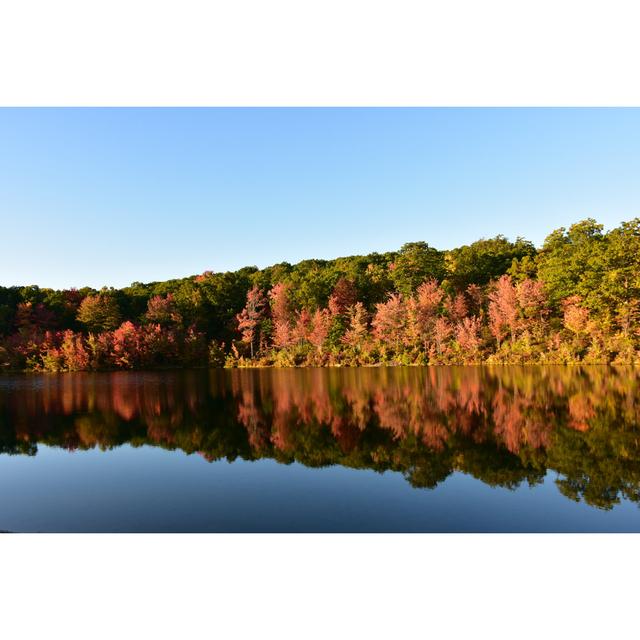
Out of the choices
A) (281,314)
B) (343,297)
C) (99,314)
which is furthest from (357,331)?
(99,314)

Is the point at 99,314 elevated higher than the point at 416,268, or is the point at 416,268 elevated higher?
the point at 416,268

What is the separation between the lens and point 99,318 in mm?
47781

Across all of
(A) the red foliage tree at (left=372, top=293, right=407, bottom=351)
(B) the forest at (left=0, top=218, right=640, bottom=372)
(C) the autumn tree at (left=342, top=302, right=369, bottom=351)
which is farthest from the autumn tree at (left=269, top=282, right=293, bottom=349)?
(A) the red foliage tree at (left=372, top=293, right=407, bottom=351)

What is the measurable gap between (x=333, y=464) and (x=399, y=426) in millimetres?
3603

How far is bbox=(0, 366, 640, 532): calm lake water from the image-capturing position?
6.87m

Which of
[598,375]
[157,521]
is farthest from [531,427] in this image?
[598,375]

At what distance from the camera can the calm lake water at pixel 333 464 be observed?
687 cm

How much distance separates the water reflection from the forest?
12.1 metres

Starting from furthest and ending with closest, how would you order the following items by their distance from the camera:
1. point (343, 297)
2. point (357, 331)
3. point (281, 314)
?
point (281, 314), point (343, 297), point (357, 331)

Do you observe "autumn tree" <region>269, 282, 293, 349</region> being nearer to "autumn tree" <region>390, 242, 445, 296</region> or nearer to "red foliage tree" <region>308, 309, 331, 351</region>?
"red foliage tree" <region>308, 309, 331, 351</region>

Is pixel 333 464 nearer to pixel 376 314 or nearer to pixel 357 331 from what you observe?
pixel 357 331

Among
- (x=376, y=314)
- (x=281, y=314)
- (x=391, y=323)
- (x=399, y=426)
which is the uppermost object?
(x=281, y=314)

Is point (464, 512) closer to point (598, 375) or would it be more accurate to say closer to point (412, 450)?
point (412, 450)

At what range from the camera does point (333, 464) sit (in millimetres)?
9562
